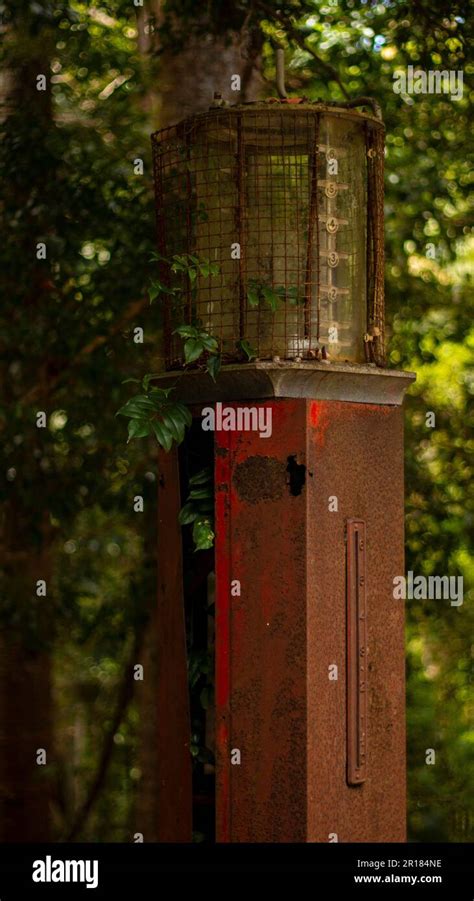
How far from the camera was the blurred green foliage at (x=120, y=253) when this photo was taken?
7.29 meters

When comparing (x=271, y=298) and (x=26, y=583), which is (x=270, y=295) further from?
(x=26, y=583)

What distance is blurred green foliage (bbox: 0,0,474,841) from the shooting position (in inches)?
287

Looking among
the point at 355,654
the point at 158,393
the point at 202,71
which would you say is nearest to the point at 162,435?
the point at 158,393

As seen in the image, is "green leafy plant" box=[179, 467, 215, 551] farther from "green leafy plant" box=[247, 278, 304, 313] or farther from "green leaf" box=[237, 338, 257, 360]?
"green leafy plant" box=[247, 278, 304, 313]

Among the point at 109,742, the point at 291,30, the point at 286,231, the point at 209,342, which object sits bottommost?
the point at 109,742

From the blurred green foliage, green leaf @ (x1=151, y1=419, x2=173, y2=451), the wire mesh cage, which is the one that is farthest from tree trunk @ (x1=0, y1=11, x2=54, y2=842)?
green leaf @ (x1=151, y1=419, x2=173, y2=451)

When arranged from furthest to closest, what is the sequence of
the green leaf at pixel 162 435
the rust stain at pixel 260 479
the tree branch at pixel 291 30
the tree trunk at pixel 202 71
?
1. the tree trunk at pixel 202 71
2. the tree branch at pixel 291 30
3. the green leaf at pixel 162 435
4. the rust stain at pixel 260 479

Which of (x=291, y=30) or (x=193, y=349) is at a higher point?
(x=291, y=30)

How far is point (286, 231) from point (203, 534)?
1.14 m

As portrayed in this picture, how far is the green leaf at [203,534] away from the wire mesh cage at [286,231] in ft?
1.98

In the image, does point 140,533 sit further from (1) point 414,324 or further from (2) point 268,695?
(2) point 268,695

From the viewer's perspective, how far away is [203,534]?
458cm

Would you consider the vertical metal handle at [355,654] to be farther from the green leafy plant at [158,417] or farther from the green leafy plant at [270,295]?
the green leafy plant at [270,295]

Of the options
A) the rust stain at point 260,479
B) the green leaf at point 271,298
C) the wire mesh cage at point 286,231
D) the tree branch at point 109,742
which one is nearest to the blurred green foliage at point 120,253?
the tree branch at point 109,742
